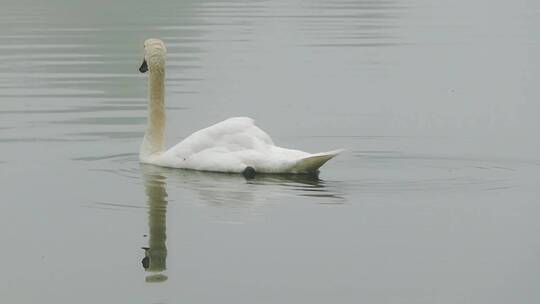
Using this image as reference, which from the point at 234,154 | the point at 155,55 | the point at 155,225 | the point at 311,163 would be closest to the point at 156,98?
the point at 155,55

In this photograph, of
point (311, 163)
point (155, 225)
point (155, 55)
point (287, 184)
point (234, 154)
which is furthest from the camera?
point (155, 55)

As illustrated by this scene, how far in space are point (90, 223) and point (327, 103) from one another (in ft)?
28.2

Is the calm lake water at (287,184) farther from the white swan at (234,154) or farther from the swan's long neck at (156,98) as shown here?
the swan's long neck at (156,98)

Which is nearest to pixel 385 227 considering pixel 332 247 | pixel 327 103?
pixel 332 247

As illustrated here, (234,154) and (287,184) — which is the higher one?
(234,154)

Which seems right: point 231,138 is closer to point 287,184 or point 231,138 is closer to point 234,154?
point 234,154

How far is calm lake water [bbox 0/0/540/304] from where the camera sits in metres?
9.88

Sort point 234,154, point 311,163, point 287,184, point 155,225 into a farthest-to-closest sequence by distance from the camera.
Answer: point 234,154
point 311,163
point 287,184
point 155,225

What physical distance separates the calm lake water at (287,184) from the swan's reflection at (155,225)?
0.02 m

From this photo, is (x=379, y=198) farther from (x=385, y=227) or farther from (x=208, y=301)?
(x=208, y=301)

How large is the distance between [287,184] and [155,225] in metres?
1.80

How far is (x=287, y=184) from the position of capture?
1319 cm

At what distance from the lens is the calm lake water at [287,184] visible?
988 centimetres

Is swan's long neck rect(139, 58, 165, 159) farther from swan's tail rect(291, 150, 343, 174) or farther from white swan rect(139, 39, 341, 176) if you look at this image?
swan's tail rect(291, 150, 343, 174)
